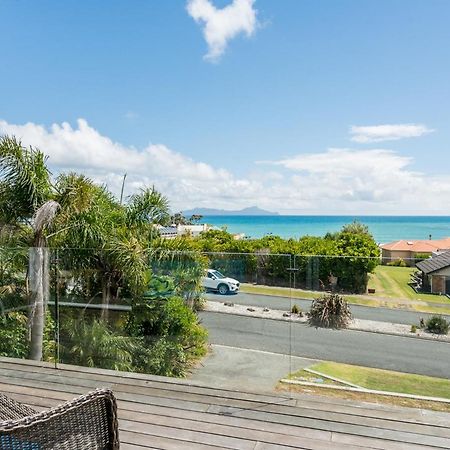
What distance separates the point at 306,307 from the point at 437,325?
84 centimetres

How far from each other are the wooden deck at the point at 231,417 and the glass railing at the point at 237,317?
0.17 metres

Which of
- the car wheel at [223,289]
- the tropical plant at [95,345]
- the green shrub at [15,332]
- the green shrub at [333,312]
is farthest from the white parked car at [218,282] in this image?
the green shrub at [15,332]

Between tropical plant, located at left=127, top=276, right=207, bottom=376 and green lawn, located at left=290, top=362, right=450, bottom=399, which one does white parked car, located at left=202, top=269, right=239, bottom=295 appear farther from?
green lawn, located at left=290, top=362, right=450, bottom=399

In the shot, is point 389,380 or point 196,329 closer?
point 389,380

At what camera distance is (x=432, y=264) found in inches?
117

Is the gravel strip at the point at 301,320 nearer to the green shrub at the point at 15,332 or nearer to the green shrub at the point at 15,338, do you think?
the green shrub at the point at 15,332

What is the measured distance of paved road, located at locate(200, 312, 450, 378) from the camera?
2820 millimetres

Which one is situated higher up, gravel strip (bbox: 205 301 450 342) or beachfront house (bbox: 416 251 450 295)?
beachfront house (bbox: 416 251 450 295)

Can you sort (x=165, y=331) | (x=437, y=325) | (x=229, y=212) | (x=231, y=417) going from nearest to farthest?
(x=231, y=417) < (x=437, y=325) < (x=165, y=331) < (x=229, y=212)

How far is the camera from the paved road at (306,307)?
9.33 ft

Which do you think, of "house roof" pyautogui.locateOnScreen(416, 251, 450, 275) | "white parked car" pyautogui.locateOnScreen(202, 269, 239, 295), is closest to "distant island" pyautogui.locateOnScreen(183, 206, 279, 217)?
"white parked car" pyautogui.locateOnScreen(202, 269, 239, 295)

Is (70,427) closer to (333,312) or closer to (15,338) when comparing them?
(333,312)

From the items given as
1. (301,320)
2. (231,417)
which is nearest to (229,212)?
(301,320)

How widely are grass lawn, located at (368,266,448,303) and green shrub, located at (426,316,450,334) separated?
0.38 feet
